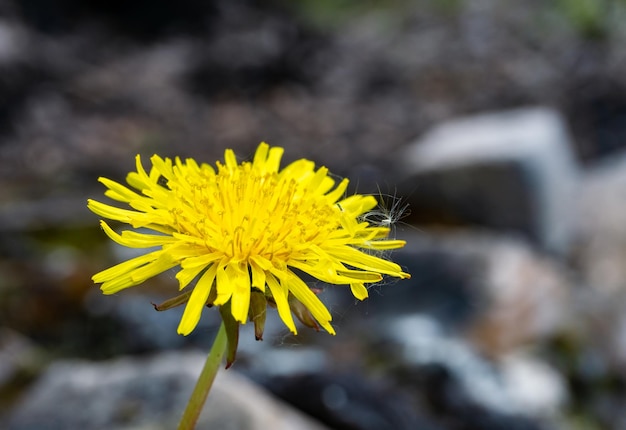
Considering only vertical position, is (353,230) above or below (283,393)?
below

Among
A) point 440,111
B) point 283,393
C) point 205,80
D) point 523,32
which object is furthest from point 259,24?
point 283,393

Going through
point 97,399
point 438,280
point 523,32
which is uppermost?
point 523,32

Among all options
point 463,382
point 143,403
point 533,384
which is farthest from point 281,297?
point 533,384

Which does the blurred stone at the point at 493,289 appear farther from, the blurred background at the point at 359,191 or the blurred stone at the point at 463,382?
the blurred stone at the point at 463,382

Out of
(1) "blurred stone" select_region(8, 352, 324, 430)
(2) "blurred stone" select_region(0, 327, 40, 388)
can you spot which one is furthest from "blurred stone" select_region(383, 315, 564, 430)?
(2) "blurred stone" select_region(0, 327, 40, 388)

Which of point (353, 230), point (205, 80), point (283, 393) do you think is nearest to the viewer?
point (353, 230)

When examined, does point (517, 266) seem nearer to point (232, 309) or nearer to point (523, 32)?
point (232, 309)

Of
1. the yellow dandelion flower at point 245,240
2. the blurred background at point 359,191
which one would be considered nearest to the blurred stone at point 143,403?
the blurred background at point 359,191
